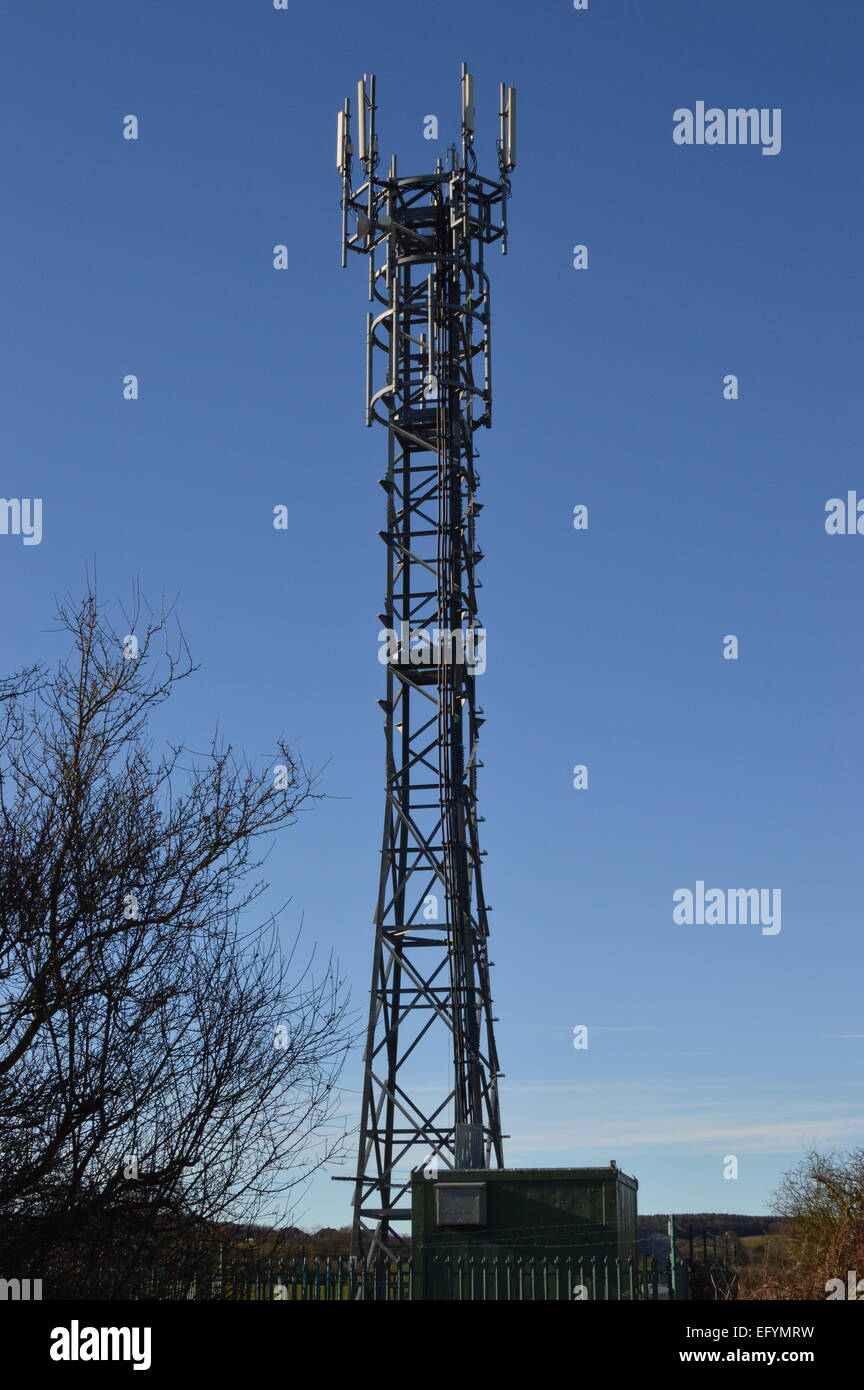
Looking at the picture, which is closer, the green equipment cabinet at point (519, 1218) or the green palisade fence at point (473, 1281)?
the green palisade fence at point (473, 1281)

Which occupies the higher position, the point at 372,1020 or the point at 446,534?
the point at 446,534

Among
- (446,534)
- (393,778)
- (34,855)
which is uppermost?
(446,534)

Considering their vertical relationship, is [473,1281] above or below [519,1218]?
below

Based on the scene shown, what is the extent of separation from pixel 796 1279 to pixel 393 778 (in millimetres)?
10432

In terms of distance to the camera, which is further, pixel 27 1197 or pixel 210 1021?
pixel 210 1021

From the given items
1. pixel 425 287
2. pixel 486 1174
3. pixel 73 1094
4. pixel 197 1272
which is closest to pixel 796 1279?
pixel 486 1174

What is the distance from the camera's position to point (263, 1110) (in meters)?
13.3

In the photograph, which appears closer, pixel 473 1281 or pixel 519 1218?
pixel 473 1281

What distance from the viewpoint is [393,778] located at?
2692 cm

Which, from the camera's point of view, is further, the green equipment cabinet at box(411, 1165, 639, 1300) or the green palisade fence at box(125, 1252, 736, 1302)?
the green equipment cabinet at box(411, 1165, 639, 1300)

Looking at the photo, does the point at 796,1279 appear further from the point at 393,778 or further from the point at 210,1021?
the point at 210,1021

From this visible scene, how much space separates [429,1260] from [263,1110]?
9053mm
